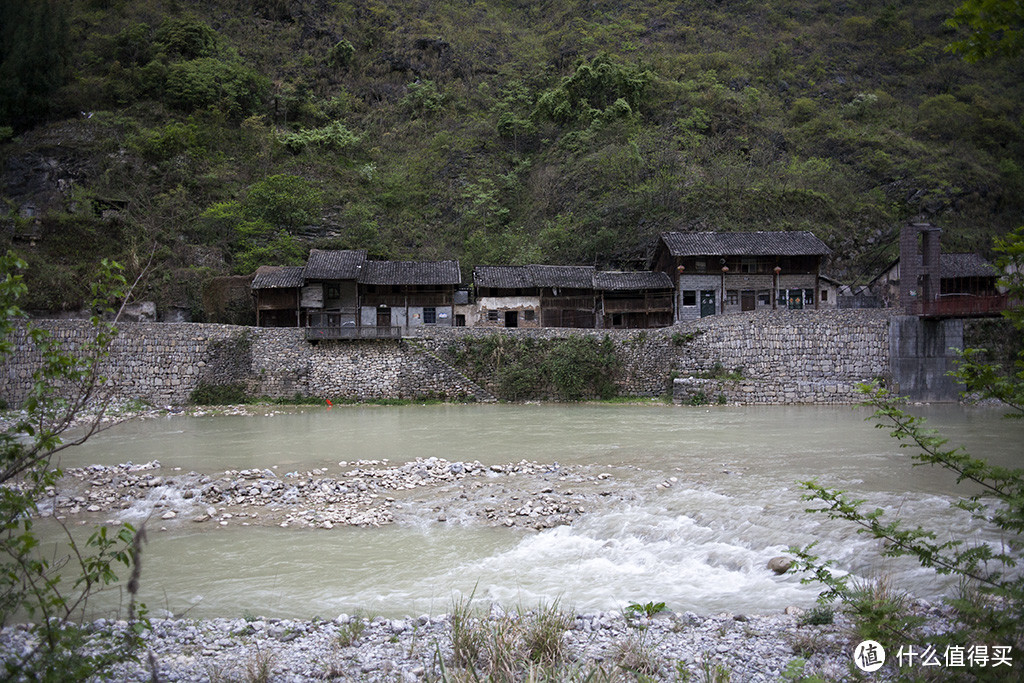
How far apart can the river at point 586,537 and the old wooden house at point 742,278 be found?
17378 mm

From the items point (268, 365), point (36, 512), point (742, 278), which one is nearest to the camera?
point (36, 512)

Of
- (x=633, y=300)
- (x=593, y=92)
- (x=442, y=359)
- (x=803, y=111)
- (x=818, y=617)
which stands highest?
(x=593, y=92)

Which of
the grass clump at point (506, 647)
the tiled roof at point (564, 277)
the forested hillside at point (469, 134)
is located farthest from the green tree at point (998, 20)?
the forested hillside at point (469, 134)

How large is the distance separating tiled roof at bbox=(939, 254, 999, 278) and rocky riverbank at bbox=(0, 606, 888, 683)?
110ft

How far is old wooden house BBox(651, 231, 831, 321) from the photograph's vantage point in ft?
113

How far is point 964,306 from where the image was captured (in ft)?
81.6

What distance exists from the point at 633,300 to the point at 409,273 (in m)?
13.2

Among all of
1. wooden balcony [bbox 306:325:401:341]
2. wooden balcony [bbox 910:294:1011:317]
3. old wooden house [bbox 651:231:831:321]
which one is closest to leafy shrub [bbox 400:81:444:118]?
old wooden house [bbox 651:231:831:321]

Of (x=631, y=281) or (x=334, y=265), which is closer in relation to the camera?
(x=334, y=265)

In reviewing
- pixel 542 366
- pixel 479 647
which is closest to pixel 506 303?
pixel 542 366

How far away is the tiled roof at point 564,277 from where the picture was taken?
113 ft

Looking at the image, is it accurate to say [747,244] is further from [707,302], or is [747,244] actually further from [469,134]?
[469,134]

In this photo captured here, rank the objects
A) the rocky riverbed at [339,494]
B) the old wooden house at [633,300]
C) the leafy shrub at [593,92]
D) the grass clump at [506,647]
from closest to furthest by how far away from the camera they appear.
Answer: the grass clump at [506,647], the rocky riverbed at [339,494], the old wooden house at [633,300], the leafy shrub at [593,92]

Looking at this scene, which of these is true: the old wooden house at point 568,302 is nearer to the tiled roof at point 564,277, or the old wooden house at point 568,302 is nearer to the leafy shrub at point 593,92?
the tiled roof at point 564,277
